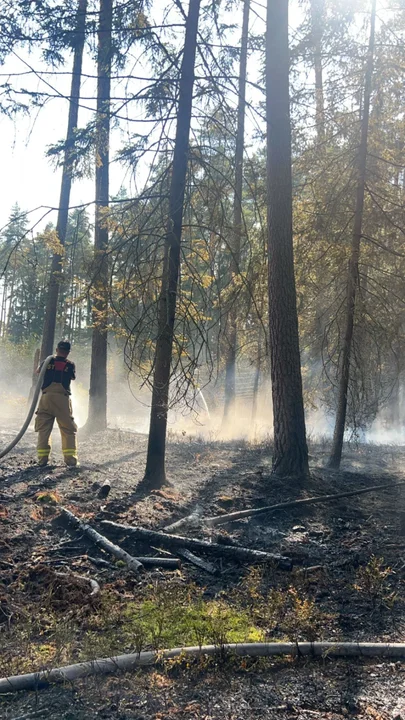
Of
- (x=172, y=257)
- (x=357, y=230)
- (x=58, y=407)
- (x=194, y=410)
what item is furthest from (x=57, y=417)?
(x=357, y=230)

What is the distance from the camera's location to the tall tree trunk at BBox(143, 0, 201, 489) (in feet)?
27.2

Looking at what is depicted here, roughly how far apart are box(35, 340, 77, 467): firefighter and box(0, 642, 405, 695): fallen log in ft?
21.9

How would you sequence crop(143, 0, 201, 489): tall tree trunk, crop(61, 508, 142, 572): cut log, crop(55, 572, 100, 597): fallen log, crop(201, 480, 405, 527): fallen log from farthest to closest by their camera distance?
1. crop(143, 0, 201, 489): tall tree trunk
2. crop(201, 480, 405, 527): fallen log
3. crop(61, 508, 142, 572): cut log
4. crop(55, 572, 100, 597): fallen log

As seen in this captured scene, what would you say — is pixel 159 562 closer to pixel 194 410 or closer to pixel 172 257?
pixel 194 410

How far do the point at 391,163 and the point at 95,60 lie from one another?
19.0 feet

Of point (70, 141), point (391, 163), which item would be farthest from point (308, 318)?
point (70, 141)

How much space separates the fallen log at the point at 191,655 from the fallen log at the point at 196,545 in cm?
169

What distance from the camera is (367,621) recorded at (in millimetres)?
4379

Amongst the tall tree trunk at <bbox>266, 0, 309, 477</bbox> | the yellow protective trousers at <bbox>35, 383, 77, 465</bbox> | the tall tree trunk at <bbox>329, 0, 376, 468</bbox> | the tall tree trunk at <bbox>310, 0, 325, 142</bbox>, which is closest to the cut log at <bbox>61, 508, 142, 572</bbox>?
the yellow protective trousers at <bbox>35, 383, 77, 465</bbox>

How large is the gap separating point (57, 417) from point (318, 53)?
8.46 m

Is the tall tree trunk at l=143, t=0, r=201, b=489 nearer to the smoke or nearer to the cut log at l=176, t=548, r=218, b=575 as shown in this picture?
the smoke

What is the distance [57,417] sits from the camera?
1010 cm

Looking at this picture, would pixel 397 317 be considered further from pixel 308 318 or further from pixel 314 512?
pixel 314 512

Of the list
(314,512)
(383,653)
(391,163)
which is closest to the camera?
(383,653)
